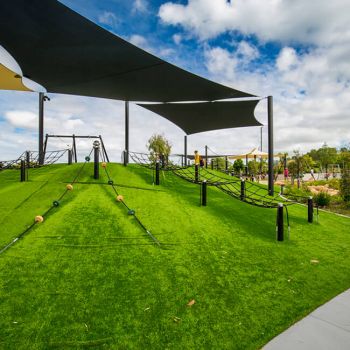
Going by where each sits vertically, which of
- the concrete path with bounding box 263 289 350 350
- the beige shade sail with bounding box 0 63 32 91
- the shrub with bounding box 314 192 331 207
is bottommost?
the concrete path with bounding box 263 289 350 350

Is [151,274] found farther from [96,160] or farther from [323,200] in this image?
[323,200]

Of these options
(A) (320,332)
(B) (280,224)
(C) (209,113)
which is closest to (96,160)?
(B) (280,224)

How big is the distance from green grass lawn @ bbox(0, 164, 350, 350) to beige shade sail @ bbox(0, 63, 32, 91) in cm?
648

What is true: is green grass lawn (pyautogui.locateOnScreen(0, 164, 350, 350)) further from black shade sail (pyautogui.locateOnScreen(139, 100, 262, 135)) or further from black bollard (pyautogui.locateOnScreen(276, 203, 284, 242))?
black shade sail (pyautogui.locateOnScreen(139, 100, 262, 135))

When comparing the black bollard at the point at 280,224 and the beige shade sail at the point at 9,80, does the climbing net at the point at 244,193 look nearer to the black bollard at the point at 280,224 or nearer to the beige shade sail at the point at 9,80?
the black bollard at the point at 280,224

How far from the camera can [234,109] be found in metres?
11.7

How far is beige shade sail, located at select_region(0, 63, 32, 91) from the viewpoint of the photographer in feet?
36.1

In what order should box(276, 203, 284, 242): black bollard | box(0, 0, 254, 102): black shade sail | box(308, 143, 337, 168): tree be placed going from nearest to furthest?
box(0, 0, 254, 102): black shade sail, box(276, 203, 284, 242): black bollard, box(308, 143, 337, 168): tree

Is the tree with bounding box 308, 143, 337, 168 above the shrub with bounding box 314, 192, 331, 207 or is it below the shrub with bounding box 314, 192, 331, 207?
above

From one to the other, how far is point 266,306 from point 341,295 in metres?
1.37

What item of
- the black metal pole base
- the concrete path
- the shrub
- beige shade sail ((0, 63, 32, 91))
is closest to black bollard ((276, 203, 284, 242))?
the concrete path

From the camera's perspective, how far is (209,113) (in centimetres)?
1295

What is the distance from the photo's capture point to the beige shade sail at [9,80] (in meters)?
11.0

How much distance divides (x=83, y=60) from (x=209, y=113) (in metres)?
7.07
